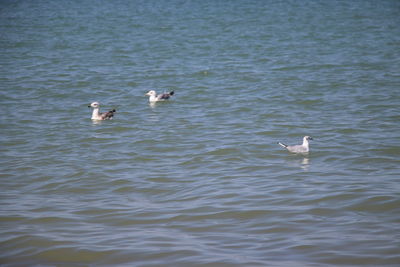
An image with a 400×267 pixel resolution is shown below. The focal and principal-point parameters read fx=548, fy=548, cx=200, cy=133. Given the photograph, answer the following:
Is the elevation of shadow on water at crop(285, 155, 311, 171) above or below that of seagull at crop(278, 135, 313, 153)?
below

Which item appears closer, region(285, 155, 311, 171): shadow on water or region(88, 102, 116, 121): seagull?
region(285, 155, 311, 171): shadow on water

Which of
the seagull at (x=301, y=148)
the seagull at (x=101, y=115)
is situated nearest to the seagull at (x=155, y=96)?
the seagull at (x=101, y=115)

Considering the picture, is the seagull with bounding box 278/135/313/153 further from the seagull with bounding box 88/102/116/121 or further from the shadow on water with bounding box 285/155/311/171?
the seagull with bounding box 88/102/116/121

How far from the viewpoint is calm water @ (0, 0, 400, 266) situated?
7.62 m

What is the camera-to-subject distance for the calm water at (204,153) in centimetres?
762

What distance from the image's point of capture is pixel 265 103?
16.9 m

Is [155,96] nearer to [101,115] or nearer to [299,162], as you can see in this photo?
[101,115]

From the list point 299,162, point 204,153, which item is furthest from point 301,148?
point 204,153

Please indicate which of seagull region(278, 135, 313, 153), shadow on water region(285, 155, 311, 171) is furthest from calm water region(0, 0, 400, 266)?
seagull region(278, 135, 313, 153)

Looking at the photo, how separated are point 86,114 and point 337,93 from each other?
799cm

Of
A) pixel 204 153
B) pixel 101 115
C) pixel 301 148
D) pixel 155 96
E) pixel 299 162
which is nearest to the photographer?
pixel 299 162

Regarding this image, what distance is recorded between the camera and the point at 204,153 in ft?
40.6

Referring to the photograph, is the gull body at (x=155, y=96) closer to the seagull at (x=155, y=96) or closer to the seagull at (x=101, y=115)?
the seagull at (x=155, y=96)

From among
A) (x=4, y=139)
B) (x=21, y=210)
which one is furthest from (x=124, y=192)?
A: (x=4, y=139)
